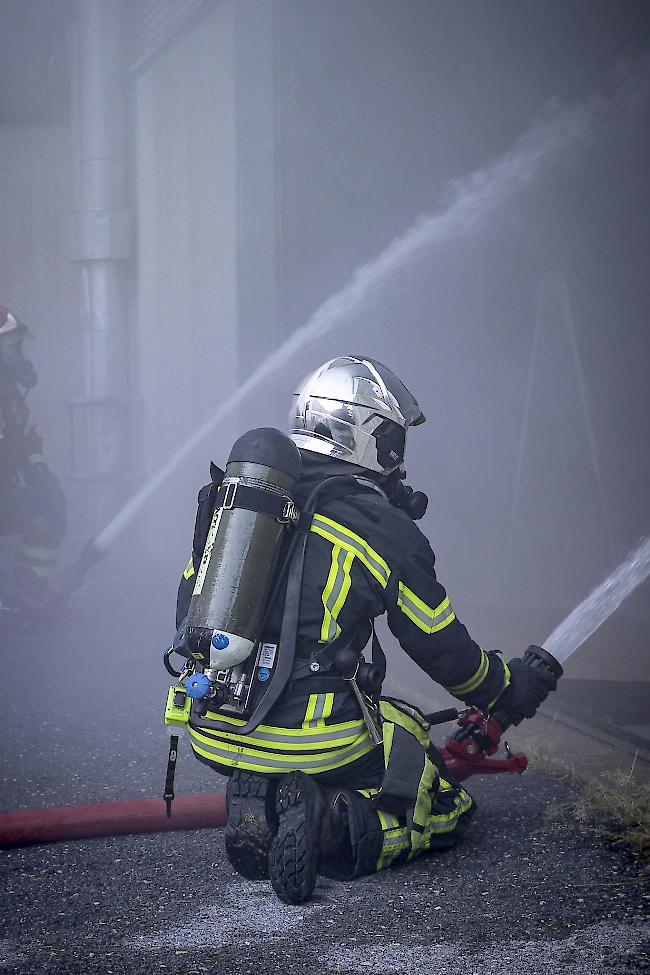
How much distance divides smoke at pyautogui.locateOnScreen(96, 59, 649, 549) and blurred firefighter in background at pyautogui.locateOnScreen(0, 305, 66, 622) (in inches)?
51.6

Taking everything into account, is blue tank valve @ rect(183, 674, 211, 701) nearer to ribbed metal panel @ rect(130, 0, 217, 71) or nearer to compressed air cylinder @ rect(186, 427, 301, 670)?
compressed air cylinder @ rect(186, 427, 301, 670)

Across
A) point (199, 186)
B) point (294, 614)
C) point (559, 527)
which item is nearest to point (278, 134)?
point (199, 186)

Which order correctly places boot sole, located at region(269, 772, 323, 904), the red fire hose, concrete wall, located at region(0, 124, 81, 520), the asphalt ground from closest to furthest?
the asphalt ground
boot sole, located at region(269, 772, 323, 904)
the red fire hose
concrete wall, located at region(0, 124, 81, 520)

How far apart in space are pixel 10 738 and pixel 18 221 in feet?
21.4

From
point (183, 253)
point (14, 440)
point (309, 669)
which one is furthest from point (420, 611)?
point (183, 253)

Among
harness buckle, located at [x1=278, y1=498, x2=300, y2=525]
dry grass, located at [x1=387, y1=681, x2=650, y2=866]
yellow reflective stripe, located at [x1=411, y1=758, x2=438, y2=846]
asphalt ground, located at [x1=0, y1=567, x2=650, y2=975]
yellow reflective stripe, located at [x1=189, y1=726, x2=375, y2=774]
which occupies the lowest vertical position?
asphalt ground, located at [x1=0, y1=567, x2=650, y2=975]

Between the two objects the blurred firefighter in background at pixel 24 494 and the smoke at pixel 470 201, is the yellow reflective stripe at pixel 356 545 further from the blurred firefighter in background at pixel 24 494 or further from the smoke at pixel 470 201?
the smoke at pixel 470 201

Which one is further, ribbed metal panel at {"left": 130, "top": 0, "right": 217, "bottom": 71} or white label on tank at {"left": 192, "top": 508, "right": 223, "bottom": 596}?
ribbed metal panel at {"left": 130, "top": 0, "right": 217, "bottom": 71}

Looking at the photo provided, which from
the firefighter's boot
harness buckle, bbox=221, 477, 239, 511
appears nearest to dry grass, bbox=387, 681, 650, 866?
the firefighter's boot

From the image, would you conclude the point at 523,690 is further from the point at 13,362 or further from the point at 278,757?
the point at 13,362

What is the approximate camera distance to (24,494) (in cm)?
645

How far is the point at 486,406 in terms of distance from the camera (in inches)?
326

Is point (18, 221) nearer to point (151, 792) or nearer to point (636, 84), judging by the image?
point (636, 84)

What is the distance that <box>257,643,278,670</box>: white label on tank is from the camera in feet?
8.97
